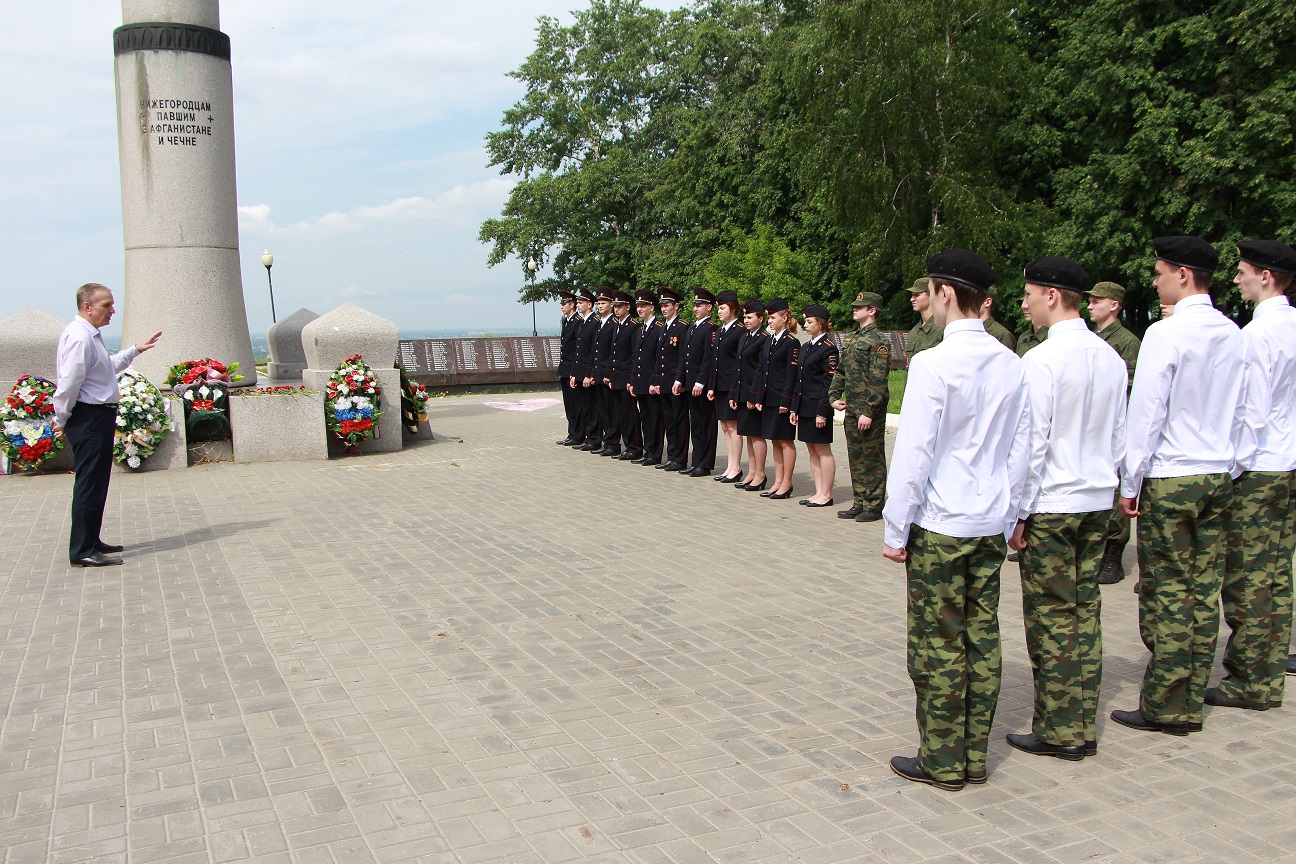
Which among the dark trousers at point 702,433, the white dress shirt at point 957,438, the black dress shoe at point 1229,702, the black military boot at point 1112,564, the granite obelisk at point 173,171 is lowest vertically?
the black dress shoe at point 1229,702

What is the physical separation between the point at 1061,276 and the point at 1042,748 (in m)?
1.85

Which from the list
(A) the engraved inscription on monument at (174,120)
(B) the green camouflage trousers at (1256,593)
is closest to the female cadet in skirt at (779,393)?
(B) the green camouflage trousers at (1256,593)

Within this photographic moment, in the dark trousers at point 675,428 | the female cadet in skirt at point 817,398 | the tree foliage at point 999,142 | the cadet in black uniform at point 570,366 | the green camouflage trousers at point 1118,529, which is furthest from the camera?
the tree foliage at point 999,142

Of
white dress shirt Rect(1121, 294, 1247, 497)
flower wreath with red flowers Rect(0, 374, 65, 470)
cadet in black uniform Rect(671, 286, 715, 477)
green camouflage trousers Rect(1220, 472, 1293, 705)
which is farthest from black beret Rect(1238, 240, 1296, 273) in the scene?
flower wreath with red flowers Rect(0, 374, 65, 470)

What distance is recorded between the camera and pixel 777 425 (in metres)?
9.57

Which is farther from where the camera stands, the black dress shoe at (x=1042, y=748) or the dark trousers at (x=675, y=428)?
the dark trousers at (x=675, y=428)

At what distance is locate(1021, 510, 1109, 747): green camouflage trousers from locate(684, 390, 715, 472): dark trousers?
7.02 meters

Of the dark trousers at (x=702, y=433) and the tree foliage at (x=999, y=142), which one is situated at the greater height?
the tree foliage at (x=999, y=142)

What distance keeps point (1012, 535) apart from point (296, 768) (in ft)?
9.37

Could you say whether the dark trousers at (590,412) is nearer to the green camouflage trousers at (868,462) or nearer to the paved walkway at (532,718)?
the green camouflage trousers at (868,462)

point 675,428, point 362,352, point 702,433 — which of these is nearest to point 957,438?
point 702,433

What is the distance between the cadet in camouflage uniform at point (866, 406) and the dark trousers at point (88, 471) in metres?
5.69

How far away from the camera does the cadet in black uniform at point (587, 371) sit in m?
12.5

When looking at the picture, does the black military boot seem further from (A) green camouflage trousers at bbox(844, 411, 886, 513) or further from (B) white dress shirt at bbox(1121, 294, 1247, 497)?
(B) white dress shirt at bbox(1121, 294, 1247, 497)
